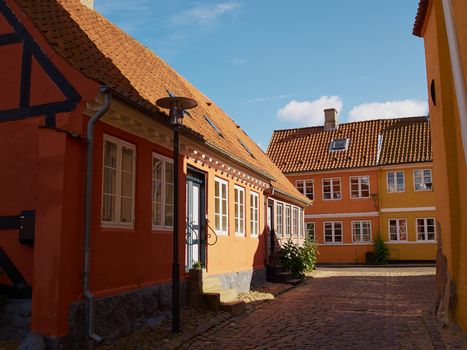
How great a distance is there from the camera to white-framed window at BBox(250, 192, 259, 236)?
15.2m

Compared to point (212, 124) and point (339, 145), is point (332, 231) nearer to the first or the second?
point (339, 145)

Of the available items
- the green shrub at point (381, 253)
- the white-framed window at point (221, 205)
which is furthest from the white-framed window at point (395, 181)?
the white-framed window at point (221, 205)

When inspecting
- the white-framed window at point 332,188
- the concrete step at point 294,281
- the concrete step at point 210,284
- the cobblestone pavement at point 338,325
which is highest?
the white-framed window at point 332,188

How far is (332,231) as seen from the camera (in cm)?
3067

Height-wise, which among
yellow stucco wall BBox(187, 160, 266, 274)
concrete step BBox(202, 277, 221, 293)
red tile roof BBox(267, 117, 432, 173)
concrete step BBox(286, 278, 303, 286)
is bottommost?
concrete step BBox(286, 278, 303, 286)

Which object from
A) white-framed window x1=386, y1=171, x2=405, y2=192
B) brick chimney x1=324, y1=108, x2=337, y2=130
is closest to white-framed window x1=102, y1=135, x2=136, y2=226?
white-framed window x1=386, y1=171, x2=405, y2=192

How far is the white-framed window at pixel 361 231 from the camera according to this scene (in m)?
29.8

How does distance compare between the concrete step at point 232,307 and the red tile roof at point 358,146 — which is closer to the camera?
the concrete step at point 232,307

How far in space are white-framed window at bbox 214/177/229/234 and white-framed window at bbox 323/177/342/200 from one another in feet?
61.4

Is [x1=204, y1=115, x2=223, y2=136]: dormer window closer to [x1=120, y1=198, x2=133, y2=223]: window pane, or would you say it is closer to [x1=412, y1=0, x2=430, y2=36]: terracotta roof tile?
[x1=412, y1=0, x2=430, y2=36]: terracotta roof tile

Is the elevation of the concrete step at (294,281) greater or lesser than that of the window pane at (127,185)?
lesser

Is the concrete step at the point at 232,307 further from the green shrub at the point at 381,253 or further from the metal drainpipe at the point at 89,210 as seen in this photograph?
the green shrub at the point at 381,253

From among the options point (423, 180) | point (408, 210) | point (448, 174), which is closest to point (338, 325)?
point (448, 174)

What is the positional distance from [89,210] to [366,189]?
2502cm
